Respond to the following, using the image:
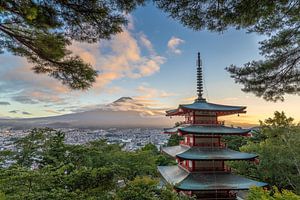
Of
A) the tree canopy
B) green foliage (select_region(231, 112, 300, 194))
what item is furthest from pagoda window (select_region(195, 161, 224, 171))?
the tree canopy

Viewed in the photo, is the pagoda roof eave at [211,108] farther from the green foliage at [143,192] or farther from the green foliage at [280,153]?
the green foliage at [143,192]

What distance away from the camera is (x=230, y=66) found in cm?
566

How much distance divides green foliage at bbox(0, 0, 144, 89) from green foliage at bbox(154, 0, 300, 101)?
0.85 metres

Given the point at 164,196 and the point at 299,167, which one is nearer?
the point at 164,196

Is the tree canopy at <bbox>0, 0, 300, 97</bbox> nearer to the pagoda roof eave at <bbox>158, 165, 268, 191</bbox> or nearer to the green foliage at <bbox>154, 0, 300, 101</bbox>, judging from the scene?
the green foliage at <bbox>154, 0, 300, 101</bbox>

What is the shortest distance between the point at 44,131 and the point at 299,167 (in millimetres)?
17026

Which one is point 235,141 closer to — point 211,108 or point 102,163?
point 211,108

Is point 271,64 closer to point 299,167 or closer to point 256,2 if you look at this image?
point 256,2

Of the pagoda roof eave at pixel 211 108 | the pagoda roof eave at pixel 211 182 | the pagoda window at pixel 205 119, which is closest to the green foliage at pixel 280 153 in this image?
the pagoda roof eave at pixel 211 108

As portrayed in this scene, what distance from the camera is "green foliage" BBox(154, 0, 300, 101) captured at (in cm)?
363

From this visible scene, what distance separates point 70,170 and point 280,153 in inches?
529

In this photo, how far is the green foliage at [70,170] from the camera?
6.01 metres

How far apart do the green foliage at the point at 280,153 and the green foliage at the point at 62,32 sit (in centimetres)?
1535

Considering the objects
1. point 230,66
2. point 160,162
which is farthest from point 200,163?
point 160,162
